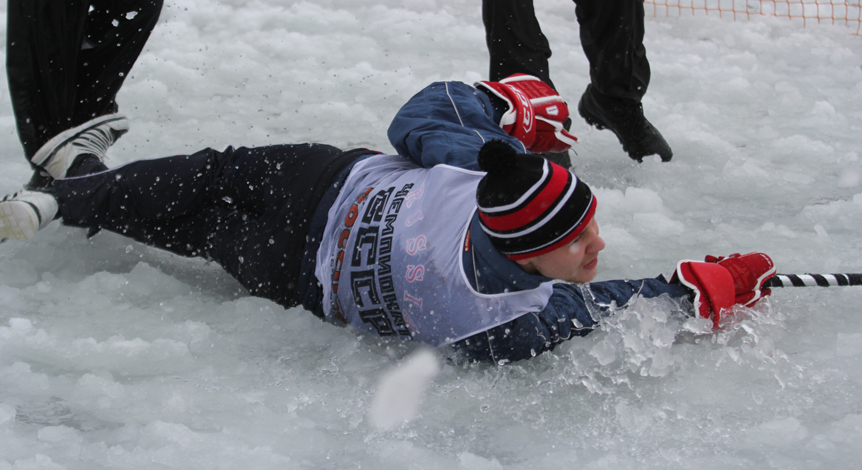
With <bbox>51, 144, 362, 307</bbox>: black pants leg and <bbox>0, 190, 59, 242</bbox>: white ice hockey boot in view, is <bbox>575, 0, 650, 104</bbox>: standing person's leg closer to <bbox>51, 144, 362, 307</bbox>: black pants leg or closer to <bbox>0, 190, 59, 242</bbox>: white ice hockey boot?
<bbox>51, 144, 362, 307</bbox>: black pants leg

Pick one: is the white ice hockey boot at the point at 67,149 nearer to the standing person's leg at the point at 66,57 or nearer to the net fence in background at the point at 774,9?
the standing person's leg at the point at 66,57

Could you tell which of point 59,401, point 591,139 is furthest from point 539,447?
point 591,139

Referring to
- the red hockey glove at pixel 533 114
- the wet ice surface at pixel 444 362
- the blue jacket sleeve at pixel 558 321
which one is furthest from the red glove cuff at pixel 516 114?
the blue jacket sleeve at pixel 558 321

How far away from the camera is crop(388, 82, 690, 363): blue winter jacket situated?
1.73 meters

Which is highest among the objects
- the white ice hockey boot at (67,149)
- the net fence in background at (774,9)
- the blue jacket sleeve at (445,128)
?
the blue jacket sleeve at (445,128)

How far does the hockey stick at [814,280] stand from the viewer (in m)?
2.13

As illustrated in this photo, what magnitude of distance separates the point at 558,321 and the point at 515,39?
72.1 inches

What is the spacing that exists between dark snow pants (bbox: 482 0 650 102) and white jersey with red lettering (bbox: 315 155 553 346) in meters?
1.44

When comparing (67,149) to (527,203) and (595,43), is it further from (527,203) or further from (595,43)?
(595,43)

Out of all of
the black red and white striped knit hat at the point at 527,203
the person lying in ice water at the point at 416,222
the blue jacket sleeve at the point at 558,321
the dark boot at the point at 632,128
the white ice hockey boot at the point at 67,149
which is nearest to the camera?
the black red and white striped knit hat at the point at 527,203

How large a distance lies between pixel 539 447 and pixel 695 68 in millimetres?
3167

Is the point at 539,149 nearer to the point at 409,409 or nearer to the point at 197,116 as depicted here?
the point at 409,409

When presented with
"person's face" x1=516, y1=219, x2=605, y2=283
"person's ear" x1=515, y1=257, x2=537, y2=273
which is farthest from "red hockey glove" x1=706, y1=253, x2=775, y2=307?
"person's ear" x1=515, y1=257, x2=537, y2=273

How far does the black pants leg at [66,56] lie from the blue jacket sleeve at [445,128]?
4.04 feet
